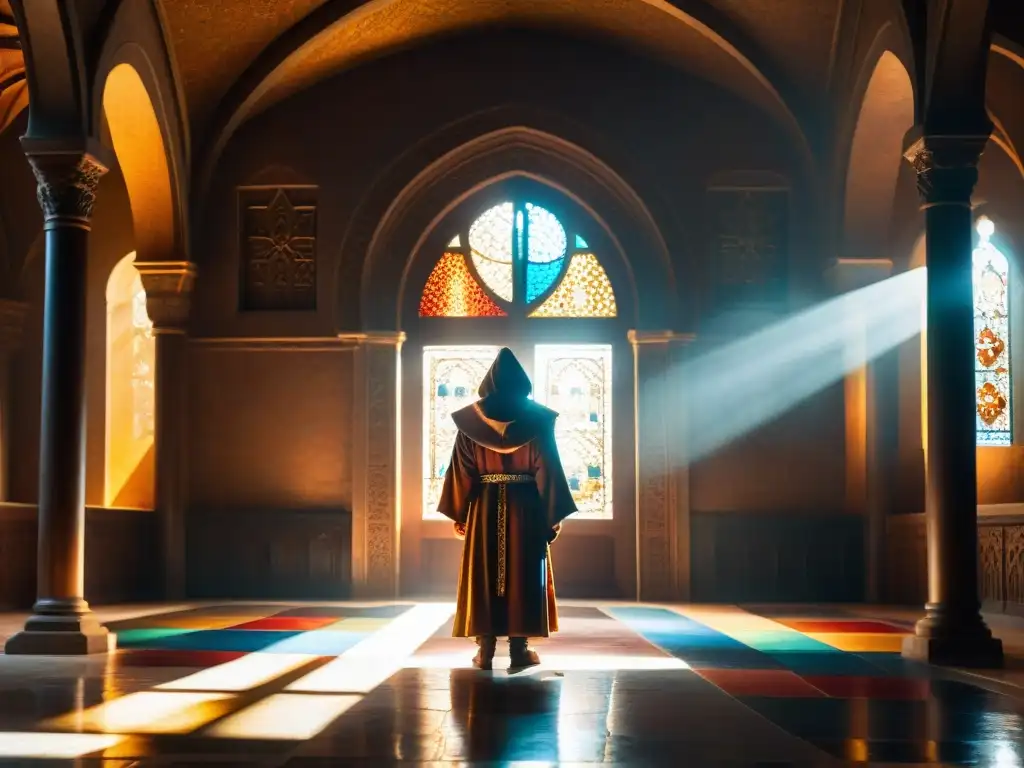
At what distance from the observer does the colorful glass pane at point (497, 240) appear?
44.8ft

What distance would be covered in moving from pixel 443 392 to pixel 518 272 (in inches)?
56.3

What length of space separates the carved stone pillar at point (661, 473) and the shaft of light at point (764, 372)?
0.04 m

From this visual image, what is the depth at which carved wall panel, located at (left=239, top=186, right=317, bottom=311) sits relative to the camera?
13.3 meters

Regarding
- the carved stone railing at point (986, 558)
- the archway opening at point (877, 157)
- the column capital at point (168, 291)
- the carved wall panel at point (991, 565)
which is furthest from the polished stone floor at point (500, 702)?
the archway opening at point (877, 157)

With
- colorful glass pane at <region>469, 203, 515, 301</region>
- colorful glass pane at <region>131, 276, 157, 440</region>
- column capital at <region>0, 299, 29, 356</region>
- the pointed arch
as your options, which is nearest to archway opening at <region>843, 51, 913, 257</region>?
the pointed arch

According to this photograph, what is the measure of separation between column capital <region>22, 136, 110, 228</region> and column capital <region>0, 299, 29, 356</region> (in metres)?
4.84

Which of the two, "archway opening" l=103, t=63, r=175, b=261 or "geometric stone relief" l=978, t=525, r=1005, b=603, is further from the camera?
"geometric stone relief" l=978, t=525, r=1005, b=603

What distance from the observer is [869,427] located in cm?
1281

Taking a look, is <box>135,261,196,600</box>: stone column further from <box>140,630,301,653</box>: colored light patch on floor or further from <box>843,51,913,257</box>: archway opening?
<box>843,51,913,257</box>: archway opening

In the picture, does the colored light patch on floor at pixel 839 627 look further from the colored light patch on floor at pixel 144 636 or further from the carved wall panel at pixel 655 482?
the colored light patch on floor at pixel 144 636

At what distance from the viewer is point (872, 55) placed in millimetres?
10523

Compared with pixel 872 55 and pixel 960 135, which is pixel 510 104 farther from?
pixel 960 135

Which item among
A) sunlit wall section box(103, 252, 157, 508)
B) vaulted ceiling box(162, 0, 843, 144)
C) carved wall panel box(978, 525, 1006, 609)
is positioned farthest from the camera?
sunlit wall section box(103, 252, 157, 508)

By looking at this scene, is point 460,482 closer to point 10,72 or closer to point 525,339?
point 525,339
